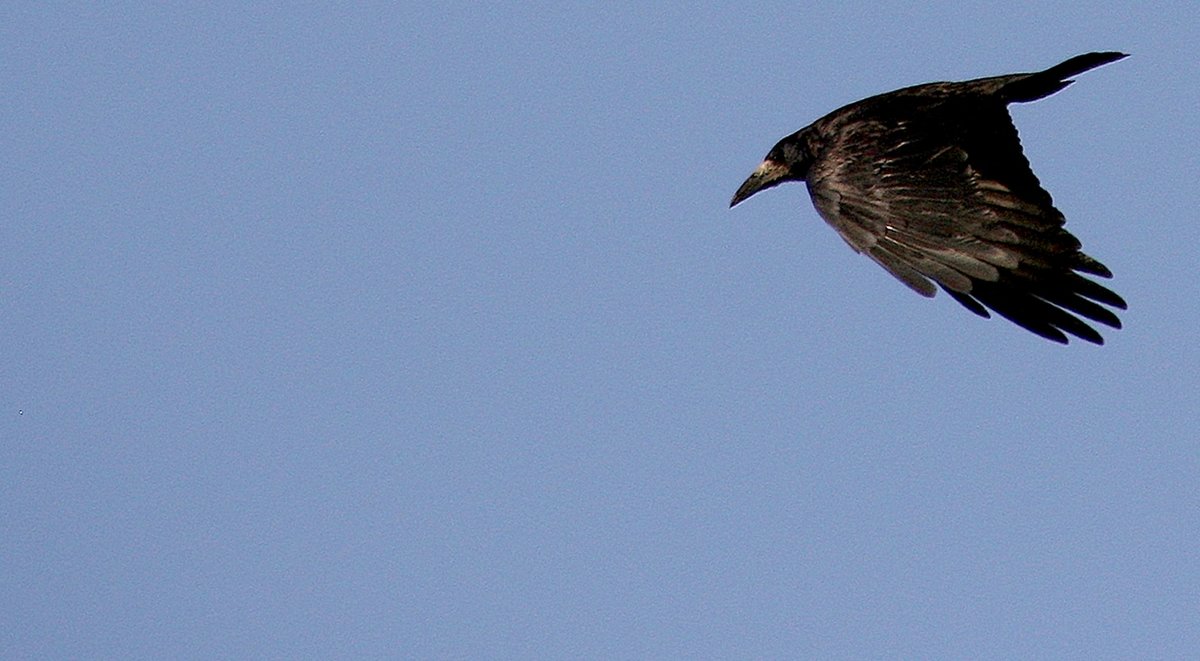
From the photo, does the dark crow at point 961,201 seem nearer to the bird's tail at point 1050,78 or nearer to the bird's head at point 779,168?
the bird's tail at point 1050,78

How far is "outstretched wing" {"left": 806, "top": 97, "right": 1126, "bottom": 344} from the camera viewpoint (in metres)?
12.8

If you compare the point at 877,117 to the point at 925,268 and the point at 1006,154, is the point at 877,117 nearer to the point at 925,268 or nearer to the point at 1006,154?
the point at 1006,154

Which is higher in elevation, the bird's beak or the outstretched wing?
the bird's beak

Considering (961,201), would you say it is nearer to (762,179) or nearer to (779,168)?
(779,168)

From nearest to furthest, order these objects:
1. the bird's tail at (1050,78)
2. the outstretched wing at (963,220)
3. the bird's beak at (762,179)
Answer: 1. the outstretched wing at (963,220)
2. the bird's tail at (1050,78)
3. the bird's beak at (762,179)

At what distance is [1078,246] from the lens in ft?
42.6

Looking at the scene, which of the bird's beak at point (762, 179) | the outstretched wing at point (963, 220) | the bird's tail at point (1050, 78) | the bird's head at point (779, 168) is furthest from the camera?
the bird's beak at point (762, 179)

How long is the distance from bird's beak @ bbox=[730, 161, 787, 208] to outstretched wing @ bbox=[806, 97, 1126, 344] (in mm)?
1664

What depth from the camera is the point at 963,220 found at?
13.2 meters

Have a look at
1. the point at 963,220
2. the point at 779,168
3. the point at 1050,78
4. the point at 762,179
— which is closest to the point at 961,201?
the point at 963,220

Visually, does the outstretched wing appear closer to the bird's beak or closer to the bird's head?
the bird's head

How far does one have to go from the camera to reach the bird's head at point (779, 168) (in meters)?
15.7

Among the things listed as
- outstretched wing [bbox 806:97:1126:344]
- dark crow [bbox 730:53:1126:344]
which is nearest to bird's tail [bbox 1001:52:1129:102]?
dark crow [bbox 730:53:1126:344]

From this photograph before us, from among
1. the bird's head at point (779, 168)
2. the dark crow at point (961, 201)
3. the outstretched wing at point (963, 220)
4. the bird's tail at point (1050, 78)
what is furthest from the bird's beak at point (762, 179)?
the bird's tail at point (1050, 78)
